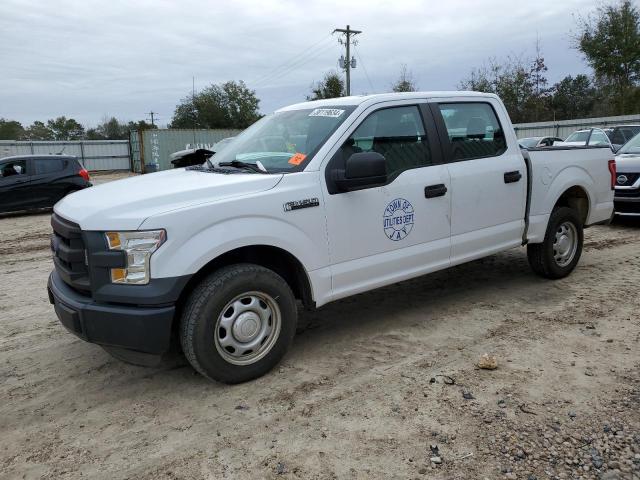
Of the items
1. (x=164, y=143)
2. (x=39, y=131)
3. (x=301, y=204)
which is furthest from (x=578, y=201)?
(x=39, y=131)

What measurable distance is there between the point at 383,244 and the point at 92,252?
2099mm

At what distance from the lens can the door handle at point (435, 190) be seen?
14.1ft

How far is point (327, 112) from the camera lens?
421 centimetres

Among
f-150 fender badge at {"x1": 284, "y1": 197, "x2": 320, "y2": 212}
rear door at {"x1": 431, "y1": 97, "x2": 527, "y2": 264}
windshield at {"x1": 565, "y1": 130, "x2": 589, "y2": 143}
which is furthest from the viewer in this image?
windshield at {"x1": 565, "y1": 130, "x2": 589, "y2": 143}

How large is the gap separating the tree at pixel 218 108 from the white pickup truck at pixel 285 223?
60.6 metres

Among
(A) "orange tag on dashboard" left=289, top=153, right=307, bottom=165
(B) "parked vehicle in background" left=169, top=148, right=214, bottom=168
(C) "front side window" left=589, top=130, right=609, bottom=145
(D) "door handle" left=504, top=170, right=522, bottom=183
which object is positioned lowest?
(D) "door handle" left=504, top=170, right=522, bottom=183

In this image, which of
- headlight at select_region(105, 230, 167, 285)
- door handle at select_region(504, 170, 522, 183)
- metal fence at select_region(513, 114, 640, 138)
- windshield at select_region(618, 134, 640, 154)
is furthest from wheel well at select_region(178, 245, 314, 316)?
metal fence at select_region(513, 114, 640, 138)

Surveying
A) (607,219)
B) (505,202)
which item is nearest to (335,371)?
(505,202)

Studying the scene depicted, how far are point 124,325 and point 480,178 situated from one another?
325cm

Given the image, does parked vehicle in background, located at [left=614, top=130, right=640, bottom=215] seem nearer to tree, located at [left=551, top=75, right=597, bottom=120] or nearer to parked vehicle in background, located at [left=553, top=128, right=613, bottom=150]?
parked vehicle in background, located at [left=553, top=128, right=613, bottom=150]

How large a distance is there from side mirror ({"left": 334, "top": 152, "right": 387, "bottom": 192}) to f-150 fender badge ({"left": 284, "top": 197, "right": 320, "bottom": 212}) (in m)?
0.23

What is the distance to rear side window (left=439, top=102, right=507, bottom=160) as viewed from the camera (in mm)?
4664

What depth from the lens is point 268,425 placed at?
3068 millimetres

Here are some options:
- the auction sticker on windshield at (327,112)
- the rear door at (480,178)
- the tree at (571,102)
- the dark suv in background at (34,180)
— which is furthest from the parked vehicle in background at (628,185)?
the tree at (571,102)
